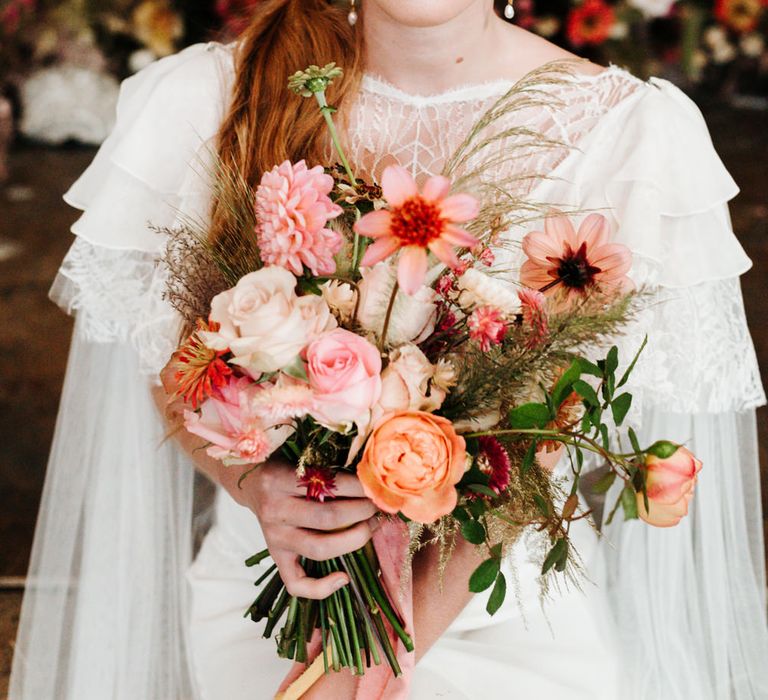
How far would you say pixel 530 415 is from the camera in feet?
3.14

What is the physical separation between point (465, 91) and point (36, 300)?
2217 mm

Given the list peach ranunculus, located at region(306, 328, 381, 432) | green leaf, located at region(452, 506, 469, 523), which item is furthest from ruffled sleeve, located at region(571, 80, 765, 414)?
peach ranunculus, located at region(306, 328, 381, 432)

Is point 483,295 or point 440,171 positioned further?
point 440,171

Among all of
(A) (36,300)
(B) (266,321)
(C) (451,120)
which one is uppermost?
(A) (36,300)

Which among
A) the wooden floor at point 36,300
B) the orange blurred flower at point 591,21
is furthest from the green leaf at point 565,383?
the orange blurred flower at point 591,21

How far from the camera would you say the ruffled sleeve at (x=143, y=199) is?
1.52 meters

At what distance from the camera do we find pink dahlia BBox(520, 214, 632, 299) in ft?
3.29

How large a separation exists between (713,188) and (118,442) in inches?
40.2

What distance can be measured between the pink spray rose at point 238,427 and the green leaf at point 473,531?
0.21 meters

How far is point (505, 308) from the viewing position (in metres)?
0.92

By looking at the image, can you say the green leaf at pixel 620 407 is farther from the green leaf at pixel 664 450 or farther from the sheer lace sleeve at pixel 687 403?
the sheer lace sleeve at pixel 687 403

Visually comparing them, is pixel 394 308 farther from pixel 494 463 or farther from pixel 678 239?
pixel 678 239

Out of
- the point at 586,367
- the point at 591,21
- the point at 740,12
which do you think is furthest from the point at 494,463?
the point at 740,12

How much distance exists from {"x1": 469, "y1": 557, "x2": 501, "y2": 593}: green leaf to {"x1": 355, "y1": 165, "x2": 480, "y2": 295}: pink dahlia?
36 centimetres
